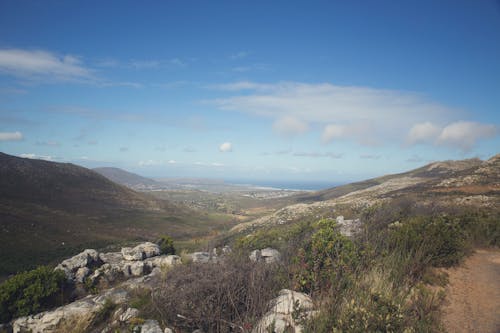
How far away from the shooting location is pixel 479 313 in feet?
16.6

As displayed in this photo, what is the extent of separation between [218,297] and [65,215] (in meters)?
61.0

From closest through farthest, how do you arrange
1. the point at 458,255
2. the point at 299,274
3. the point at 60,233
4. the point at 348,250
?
the point at 299,274
the point at 348,250
the point at 458,255
the point at 60,233

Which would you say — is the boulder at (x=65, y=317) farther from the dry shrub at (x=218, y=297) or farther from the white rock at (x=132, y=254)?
the white rock at (x=132, y=254)

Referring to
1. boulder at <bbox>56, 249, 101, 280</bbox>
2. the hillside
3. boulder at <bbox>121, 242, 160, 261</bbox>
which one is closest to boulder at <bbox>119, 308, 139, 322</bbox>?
boulder at <bbox>56, 249, 101, 280</bbox>

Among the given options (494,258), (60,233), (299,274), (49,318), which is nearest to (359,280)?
(299,274)

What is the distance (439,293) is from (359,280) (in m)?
1.91

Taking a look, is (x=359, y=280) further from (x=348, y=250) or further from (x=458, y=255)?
(x=458, y=255)

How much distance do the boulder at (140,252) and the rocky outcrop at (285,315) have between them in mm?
16430

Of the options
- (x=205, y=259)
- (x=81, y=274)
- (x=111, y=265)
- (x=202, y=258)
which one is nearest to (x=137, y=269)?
(x=111, y=265)

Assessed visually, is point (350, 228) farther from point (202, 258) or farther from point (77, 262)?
point (77, 262)

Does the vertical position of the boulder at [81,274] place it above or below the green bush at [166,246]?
above

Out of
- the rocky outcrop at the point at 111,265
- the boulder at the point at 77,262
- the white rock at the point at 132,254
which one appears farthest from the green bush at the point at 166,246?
the boulder at the point at 77,262

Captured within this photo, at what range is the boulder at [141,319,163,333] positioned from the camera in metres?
5.26

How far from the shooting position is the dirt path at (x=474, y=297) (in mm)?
4656
